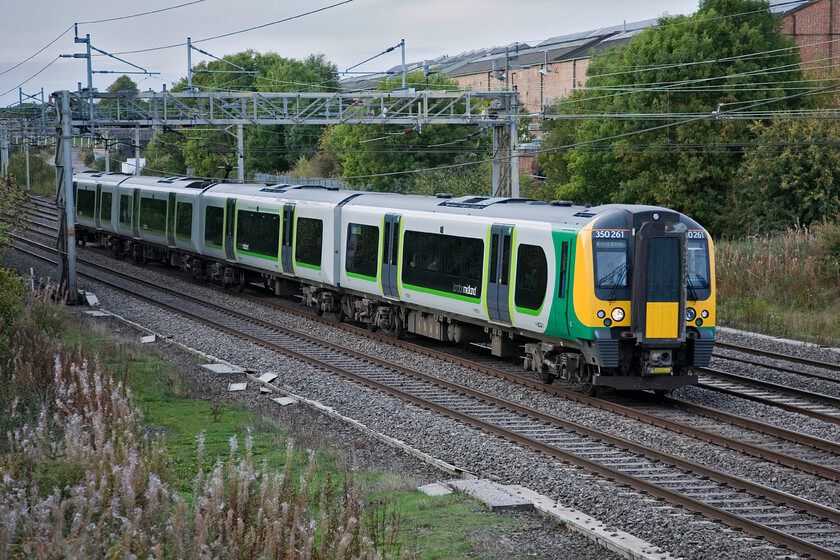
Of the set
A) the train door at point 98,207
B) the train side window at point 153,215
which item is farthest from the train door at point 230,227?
the train door at point 98,207

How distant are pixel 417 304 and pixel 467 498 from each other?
31.2ft

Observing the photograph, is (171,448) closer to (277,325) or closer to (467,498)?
(467,498)

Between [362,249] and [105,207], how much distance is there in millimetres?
19686

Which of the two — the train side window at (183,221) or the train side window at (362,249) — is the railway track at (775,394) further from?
the train side window at (183,221)

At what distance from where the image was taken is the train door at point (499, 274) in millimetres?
16062

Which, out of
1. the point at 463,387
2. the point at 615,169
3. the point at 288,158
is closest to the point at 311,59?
the point at 288,158

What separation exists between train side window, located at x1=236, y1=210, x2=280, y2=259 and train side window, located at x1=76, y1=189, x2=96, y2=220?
47.3 ft

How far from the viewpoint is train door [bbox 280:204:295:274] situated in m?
24.1

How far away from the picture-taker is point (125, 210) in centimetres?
3556

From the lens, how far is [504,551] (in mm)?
8133

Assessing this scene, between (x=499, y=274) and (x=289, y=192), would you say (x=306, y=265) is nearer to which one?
(x=289, y=192)

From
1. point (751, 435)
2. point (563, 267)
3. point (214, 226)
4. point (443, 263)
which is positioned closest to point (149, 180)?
point (214, 226)

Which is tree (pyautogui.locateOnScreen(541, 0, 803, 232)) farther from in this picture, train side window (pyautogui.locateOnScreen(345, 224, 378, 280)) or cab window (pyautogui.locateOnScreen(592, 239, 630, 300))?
cab window (pyautogui.locateOnScreen(592, 239, 630, 300))

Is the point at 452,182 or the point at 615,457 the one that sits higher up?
the point at 452,182
